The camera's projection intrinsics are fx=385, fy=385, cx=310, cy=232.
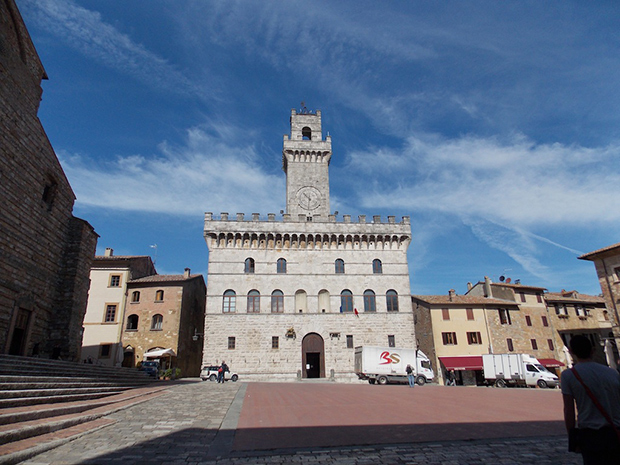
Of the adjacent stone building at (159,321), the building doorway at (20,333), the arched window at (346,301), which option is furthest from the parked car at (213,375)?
the building doorway at (20,333)

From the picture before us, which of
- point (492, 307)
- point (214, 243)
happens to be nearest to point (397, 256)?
point (492, 307)

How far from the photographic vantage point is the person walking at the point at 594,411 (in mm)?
3730

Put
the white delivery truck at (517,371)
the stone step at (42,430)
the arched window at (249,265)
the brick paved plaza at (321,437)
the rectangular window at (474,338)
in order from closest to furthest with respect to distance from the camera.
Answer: the stone step at (42,430), the brick paved plaza at (321,437), the white delivery truck at (517,371), the rectangular window at (474,338), the arched window at (249,265)

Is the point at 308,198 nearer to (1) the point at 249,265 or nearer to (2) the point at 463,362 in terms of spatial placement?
(1) the point at 249,265

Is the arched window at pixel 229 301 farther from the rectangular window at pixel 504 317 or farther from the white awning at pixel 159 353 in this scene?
the rectangular window at pixel 504 317

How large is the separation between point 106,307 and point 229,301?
10502 millimetres

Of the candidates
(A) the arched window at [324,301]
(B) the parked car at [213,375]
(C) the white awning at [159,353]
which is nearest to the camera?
(B) the parked car at [213,375]

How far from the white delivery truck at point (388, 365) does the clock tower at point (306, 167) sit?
15399 millimetres

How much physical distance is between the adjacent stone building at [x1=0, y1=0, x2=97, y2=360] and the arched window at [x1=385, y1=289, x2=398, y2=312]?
77.3 feet

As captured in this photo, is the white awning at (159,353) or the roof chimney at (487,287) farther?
the roof chimney at (487,287)

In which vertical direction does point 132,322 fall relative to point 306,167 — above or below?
below

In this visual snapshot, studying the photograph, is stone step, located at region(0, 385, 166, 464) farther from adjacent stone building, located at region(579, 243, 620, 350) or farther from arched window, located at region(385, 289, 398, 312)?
adjacent stone building, located at region(579, 243, 620, 350)

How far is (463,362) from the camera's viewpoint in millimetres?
32719

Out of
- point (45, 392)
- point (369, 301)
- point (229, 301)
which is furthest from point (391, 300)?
point (45, 392)
